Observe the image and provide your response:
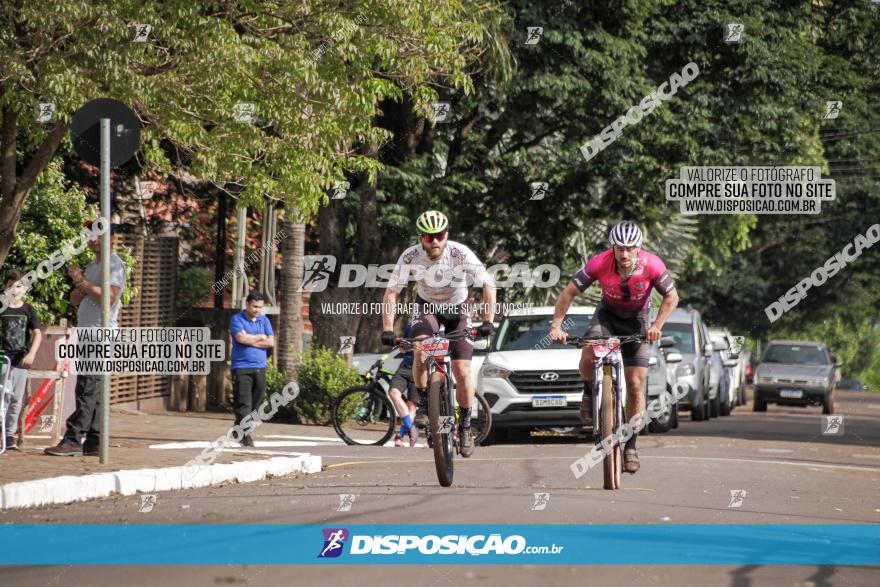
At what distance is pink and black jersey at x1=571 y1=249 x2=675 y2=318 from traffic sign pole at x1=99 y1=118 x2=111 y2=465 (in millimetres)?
3949

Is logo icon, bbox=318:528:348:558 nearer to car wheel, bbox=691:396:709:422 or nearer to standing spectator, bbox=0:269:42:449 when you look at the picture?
standing spectator, bbox=0:269:42:449

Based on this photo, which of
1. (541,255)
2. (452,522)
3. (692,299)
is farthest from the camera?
(692,299)

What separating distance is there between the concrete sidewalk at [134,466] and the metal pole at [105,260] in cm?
31

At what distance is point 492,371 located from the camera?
62.6 feet

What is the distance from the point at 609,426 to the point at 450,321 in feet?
5.39

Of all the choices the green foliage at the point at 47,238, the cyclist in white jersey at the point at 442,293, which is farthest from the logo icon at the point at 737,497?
the green foliage at the point at 47,238

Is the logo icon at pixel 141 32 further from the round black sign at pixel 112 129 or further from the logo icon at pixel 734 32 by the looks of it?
the logo icon at pixel 734 32

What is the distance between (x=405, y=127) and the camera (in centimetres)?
2678

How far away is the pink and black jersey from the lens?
1138 centimetres

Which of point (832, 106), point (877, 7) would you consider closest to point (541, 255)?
point (832, 106)

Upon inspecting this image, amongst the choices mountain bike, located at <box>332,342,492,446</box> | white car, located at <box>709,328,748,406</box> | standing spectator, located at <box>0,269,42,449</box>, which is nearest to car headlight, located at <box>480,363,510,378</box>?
mountain bike, located at <box>332,342,492,446</box>

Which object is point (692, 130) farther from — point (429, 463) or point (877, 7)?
point (429, 463)

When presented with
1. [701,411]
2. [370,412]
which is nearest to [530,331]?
[370,412]

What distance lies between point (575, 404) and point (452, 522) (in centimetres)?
981
